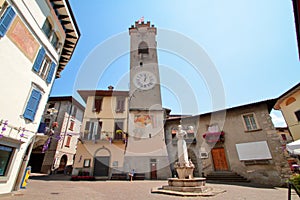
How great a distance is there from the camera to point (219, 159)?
46.0 feet

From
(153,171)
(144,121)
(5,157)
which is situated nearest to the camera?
(5,157)

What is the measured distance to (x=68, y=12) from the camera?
9609 millimetres

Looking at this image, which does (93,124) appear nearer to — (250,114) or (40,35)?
(40,35)

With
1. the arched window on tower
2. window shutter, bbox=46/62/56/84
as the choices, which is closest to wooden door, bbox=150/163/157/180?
window shutter, bbox=46/62/56/84

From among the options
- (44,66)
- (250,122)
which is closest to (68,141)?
(44,66)

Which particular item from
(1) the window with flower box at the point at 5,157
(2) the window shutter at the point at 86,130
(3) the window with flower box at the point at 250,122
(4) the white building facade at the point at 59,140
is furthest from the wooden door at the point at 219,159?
(4) the white building facade at the point at 59,140

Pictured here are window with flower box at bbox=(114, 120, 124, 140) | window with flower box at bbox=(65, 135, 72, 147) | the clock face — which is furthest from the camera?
window with flower box at bbox=(65, 135, 72, 147)

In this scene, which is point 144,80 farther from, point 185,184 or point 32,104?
point 185,184

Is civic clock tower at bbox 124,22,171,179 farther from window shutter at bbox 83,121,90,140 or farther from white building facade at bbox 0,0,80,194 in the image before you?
white building facade at bbox 0,0,80,194

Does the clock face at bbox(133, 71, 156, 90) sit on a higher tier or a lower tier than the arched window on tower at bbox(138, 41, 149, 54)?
lower

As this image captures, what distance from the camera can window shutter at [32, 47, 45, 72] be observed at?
777 centimetres

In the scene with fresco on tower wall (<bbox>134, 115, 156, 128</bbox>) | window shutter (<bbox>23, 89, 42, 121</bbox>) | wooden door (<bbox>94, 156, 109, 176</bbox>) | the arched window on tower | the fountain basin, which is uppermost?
the arched window on tower

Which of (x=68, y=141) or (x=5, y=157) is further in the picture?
(x=68, y=141)

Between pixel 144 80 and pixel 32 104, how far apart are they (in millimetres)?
13897
